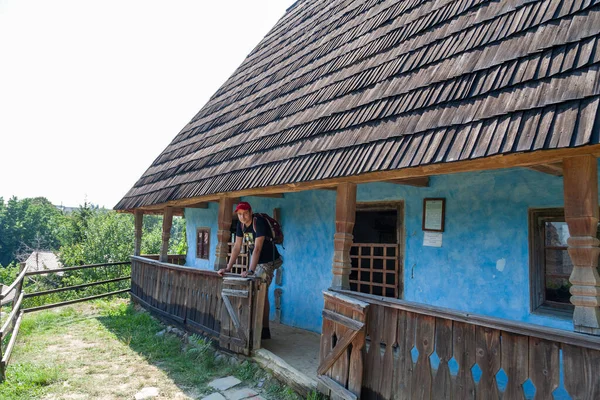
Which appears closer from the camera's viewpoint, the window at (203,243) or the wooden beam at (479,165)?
the wooden beam at (479,165)

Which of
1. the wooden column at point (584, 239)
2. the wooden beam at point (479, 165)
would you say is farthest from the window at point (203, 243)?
the wooden column at point (584, 239)

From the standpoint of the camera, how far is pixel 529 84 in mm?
3002

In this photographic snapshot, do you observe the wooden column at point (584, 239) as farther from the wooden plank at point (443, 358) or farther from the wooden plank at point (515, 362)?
the wooden plank at point (443, 358)

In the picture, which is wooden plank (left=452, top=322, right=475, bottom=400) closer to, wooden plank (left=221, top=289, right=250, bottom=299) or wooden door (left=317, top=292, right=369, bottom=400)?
wooden door (left=317, top=292, right=369, bottom=400)

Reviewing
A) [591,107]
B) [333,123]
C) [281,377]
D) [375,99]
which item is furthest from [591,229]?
[281,377]

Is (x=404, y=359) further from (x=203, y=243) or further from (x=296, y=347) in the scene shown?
(x=203, y=243)

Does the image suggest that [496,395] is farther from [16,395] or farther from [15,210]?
[15,210]

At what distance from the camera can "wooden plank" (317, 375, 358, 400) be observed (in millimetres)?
3603

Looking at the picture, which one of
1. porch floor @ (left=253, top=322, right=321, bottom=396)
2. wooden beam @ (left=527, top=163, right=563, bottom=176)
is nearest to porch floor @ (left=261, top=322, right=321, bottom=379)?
porch floor @ (left=253, top=322, right=321, bottom=396)

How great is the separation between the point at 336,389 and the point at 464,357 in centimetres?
137

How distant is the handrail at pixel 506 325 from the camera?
7.54 ft

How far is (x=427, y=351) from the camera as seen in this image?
123 inches

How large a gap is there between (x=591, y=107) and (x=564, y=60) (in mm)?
616

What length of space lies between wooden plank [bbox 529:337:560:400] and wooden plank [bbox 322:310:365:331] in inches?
55.0
